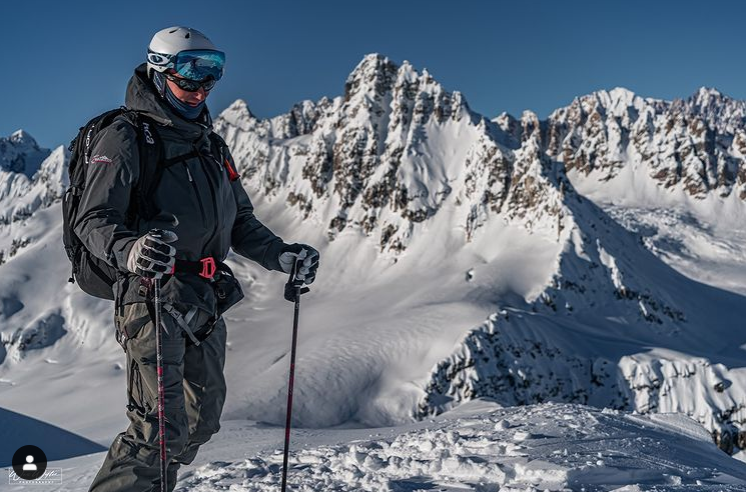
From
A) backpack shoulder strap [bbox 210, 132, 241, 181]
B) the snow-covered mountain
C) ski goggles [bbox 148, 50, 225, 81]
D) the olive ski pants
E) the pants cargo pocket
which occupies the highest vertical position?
the snow-covered mountain

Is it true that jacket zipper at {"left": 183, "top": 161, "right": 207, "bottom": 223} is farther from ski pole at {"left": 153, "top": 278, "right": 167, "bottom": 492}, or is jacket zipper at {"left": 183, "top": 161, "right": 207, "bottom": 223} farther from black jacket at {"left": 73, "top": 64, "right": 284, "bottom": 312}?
ski pole at {"left": 153, "top": 278, "right": 167, "bottom": 492}

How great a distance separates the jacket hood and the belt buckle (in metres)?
0.94

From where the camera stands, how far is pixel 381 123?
333 ft

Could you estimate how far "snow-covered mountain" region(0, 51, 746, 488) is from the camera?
148 ft

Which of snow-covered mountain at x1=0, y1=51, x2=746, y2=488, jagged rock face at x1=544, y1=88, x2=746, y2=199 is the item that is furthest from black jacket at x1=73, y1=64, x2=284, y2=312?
jagged rock face at x1=544, y1=88, x2=746, y2=199

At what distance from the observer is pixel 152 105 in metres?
4.32

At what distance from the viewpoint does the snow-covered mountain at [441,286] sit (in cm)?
4525

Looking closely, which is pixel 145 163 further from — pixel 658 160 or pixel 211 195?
pixel 658 160

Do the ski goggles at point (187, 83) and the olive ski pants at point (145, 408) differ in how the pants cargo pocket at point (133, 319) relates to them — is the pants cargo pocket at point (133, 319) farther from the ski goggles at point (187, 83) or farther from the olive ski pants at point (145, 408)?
the ski goggles at point (187, 83)

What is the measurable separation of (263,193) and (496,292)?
8013cm

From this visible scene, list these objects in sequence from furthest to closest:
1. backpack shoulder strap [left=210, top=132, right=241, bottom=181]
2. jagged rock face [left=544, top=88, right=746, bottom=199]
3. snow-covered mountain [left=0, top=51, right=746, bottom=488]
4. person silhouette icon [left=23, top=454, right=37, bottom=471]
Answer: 1. jagged rock face [left=544, top=88, right=746, bottom=199]
2. snow-covered mountain [left=0, top=51, right=746, bottom=488]
3. person silhouette icon [left=23, top=454, right=37, bottom=471]
4. backpack shoulder strap [left=210, top=132, right=241, bottom=181]

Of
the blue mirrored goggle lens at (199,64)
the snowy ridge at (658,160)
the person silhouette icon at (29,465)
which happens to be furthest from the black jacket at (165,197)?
the snowy ridge at (658,160)

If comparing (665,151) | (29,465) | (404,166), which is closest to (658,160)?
(665,151)

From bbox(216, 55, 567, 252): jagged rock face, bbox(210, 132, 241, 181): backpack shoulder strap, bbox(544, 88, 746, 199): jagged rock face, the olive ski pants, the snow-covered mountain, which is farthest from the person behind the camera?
bbox(544, 88, 746, 199): jagged rock face
